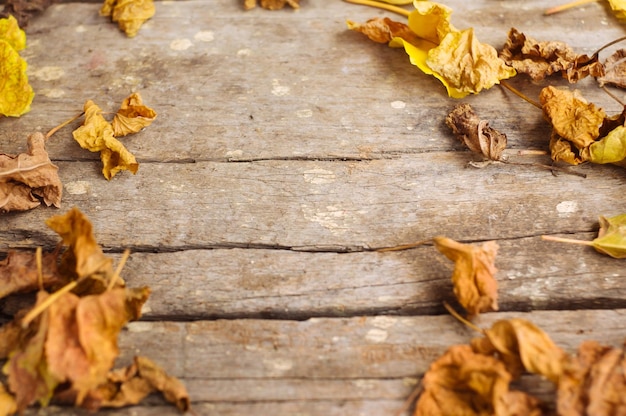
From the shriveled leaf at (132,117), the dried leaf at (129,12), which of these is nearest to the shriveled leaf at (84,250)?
the shriveled leaf at (132,117)

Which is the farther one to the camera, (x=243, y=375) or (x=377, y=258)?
(x=377, y=258)

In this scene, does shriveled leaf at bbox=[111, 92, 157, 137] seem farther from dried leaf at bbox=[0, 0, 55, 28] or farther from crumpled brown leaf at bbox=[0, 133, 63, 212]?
dried leaf at bbox=[0, 0, 55, 28]

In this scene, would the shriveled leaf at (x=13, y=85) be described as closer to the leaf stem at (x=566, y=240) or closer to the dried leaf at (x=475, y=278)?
the dried leaf at (x=475, y=278)

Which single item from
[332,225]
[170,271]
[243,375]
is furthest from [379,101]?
[243,375]

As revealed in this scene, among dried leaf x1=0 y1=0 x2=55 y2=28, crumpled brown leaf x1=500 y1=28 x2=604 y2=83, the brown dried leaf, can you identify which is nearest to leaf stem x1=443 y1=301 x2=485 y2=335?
crumpled brown leaf x1=500 y1=28 x2=604 y2=83

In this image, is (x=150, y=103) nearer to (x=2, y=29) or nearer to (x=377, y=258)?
(x=2, y=29)

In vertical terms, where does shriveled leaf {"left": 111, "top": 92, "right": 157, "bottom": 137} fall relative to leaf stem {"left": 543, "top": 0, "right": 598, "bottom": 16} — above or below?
below
